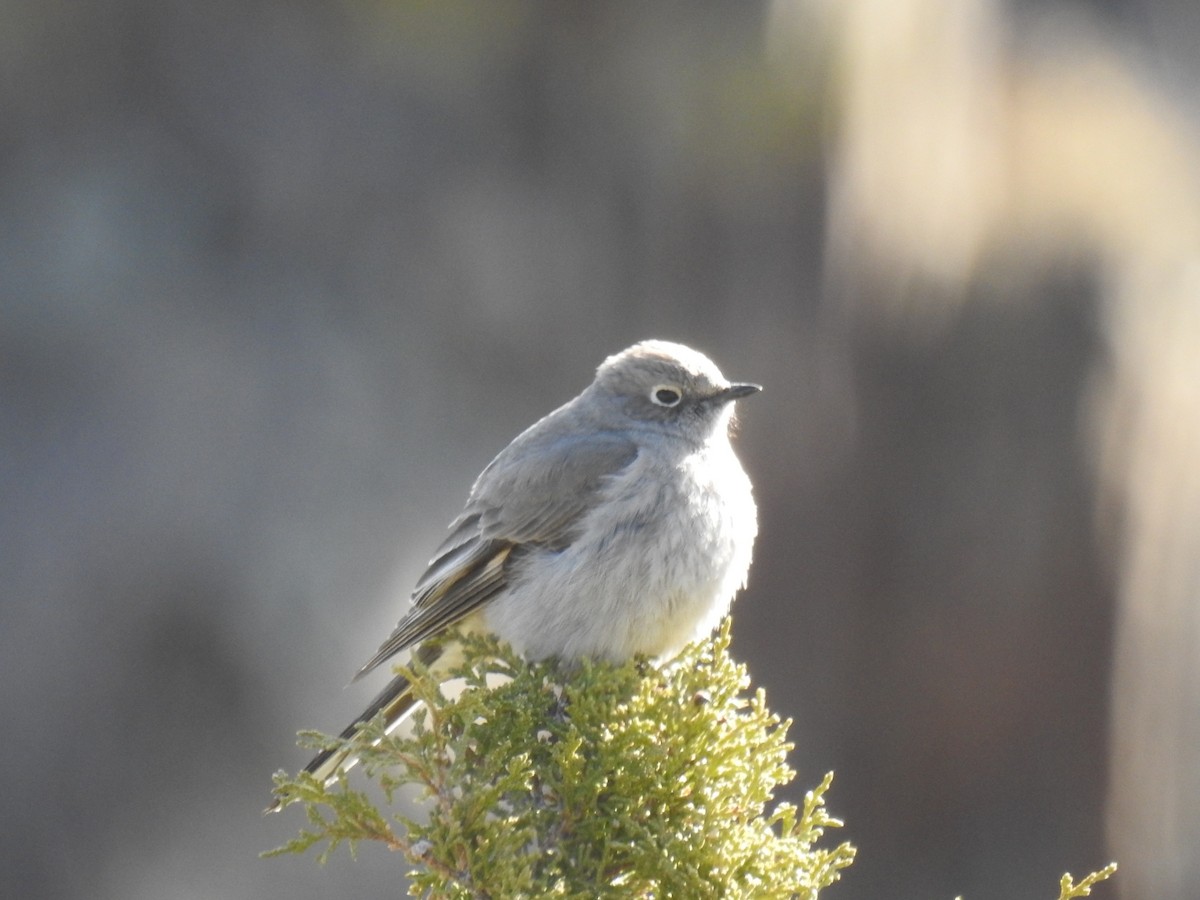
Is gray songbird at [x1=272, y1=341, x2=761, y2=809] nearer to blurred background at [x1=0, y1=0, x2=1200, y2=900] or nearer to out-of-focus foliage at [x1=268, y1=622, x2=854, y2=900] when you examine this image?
out-of-focus foliage at [x1=268, y1=622, x2=854, y2=900]

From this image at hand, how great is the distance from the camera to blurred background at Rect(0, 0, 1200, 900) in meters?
7.34

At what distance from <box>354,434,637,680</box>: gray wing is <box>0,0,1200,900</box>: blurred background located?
3.34 metres

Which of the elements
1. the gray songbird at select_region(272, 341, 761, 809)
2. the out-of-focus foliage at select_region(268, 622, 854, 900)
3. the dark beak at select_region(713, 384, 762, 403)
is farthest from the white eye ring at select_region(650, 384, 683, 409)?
the out-of-focus foliage at select_region(268, 622, 854, 900)

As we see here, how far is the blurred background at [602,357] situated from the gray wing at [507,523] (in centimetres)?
334

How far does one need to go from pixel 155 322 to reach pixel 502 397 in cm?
244

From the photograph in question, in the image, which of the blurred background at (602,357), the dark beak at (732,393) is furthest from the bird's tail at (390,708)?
the blurred background at (602,357)

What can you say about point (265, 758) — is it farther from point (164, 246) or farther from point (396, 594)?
point (164, 246)

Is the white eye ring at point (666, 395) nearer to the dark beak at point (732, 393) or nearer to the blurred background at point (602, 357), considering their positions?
the dark beak at point (732, 393)

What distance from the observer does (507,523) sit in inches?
174

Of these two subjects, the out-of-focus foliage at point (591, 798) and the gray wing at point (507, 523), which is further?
the gray wing at point (507, 523)

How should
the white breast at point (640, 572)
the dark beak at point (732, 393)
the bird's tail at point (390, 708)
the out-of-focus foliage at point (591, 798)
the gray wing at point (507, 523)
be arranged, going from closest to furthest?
1. the out-of-focus foliage at point (591, 798)
2. the bird's tail at point (390, 708)
3. the white breast at point (640, 572)
4. the gray wing at point (507, 523)
5. the dark beak at point (732, 393)

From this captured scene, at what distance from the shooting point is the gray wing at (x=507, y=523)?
4266 millimetres

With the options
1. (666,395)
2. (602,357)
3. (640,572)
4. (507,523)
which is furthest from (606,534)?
(602,357)

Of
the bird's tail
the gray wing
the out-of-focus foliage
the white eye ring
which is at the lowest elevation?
the out-of-focus foliage
